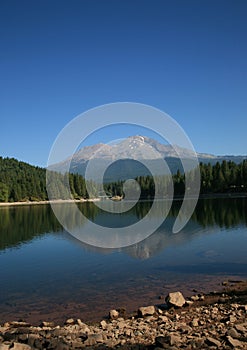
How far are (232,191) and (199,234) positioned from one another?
9538 cm

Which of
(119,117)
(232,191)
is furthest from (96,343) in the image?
(232,191)

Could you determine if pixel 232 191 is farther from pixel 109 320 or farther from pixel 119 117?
pixel 109 320

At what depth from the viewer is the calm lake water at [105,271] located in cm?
1952

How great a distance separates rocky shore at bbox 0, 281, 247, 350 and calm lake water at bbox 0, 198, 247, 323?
173 cm

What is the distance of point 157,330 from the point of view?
13.8m

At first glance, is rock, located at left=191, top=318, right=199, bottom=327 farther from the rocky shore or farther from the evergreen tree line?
the evergreen tree line

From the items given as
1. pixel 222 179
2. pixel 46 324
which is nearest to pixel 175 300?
pixel 46 324

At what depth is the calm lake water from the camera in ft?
64.0

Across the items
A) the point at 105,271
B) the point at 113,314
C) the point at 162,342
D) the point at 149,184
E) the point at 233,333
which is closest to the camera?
the point at 162,342

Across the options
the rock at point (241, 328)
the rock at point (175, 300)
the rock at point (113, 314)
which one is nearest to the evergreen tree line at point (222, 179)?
the rock at point (175, 300)

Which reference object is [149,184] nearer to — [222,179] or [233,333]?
[222,179]

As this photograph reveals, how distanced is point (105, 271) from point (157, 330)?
13417mm

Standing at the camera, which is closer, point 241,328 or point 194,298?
point 241,328

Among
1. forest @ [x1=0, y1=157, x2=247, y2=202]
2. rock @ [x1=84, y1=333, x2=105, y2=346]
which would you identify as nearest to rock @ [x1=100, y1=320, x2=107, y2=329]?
rock @ [x1=84, y1=333, x2=105, y2=346]
